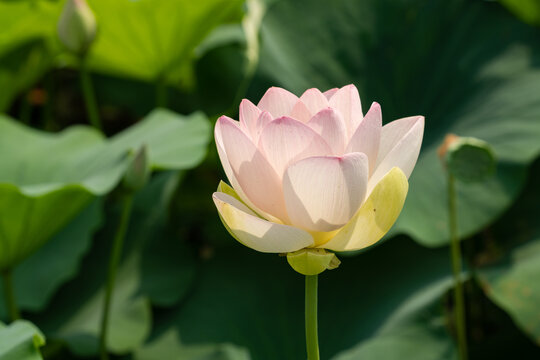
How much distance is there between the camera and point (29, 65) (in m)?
1.47

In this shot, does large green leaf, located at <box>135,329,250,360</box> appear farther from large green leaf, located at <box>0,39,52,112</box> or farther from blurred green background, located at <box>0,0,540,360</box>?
large green leaf, located at <box>0,39,52,112</box>

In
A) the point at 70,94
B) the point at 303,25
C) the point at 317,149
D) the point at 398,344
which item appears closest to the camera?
the point at 317,149

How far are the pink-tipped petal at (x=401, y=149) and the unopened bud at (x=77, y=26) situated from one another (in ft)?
2.77

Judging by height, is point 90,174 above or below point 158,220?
above

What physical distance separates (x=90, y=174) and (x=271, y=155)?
0.69 metres

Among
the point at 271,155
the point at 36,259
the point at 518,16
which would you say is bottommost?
the point at 36,259

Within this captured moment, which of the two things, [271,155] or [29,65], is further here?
[29,65]

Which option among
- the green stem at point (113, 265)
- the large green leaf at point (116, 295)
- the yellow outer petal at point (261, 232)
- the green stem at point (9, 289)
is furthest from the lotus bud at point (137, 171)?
the yellow outer petal at point (261, 232)

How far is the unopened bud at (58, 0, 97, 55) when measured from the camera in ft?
3.72

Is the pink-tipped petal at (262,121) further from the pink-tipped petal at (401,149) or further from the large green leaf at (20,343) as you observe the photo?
the large green leaf at (20,343)

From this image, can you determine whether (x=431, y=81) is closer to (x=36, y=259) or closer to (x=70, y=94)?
(x=36, y=259)

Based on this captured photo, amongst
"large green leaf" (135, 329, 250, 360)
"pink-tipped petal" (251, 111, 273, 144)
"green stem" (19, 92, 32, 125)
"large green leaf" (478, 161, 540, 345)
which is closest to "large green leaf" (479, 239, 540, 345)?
"large green leaf" (478, 161, 540, 345)

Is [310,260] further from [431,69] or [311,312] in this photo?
[431,69]

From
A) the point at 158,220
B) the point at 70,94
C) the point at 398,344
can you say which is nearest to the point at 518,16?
the point at 398,344
